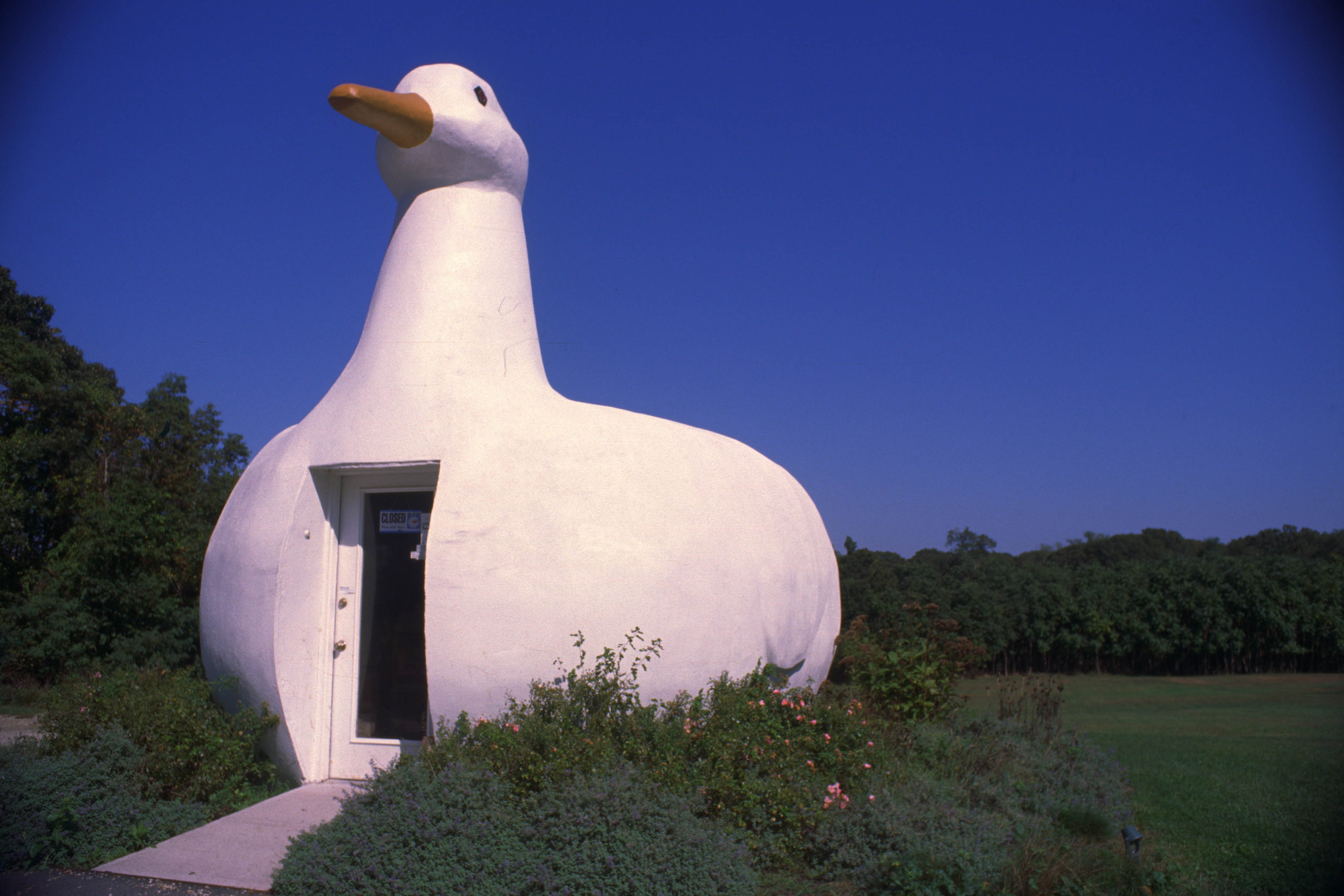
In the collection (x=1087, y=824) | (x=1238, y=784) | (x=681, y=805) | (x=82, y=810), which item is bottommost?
(x=1238, y=784)

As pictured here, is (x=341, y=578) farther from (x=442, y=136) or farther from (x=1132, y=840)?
(x=1132, y=840)

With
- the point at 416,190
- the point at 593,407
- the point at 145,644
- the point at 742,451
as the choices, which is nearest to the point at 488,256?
the point at 416,190

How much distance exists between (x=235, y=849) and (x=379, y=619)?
1.99 meters

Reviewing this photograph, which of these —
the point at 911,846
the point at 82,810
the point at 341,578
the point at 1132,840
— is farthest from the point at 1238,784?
the point at 82,810

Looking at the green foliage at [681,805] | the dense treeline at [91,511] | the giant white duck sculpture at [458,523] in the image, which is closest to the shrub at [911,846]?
the green foliage at [681,805]

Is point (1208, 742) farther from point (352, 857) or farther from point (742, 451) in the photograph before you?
point (352, 857)

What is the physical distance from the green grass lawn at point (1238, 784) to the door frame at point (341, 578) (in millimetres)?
5602

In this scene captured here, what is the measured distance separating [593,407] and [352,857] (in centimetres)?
344

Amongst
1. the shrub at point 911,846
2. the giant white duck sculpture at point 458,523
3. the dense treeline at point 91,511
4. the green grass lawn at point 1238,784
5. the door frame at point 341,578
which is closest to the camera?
the shrub at point 911,846

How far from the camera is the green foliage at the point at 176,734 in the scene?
5.59 m

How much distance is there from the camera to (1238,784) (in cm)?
789

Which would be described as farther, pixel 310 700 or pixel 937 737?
pixel 937 737

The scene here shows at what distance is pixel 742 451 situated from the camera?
7391 mm

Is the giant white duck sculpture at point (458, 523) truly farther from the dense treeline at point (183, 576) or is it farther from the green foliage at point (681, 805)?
the dense treeline at point (183, 576)
